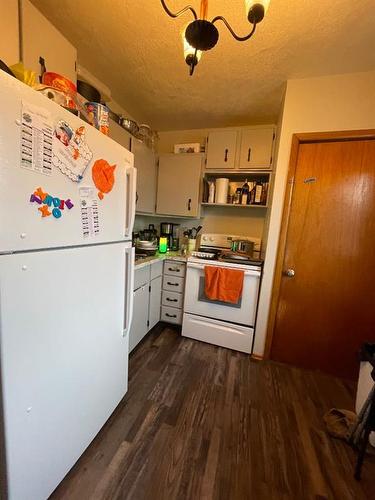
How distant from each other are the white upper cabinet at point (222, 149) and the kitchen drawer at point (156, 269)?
4.25 feet

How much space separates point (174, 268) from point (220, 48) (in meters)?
1.91

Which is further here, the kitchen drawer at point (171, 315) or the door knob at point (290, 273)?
the kitchen drawer at point (171, 315)

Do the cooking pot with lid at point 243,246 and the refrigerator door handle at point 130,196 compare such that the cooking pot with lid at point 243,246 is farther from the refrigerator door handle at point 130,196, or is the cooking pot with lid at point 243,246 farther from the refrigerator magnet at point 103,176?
the refrigerator magnet at point 103,176

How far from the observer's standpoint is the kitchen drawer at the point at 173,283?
2.39 m

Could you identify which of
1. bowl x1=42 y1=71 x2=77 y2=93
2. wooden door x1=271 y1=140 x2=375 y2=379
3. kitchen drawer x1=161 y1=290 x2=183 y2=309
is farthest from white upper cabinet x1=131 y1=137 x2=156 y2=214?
wooden door x1=271 y1=140 x2=375 y2=379

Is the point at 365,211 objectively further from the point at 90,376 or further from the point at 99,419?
the point at 99,419

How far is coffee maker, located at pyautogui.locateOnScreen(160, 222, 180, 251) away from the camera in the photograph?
9.50 ft

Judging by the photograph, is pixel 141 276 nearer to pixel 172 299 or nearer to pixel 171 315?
pixel 172 299

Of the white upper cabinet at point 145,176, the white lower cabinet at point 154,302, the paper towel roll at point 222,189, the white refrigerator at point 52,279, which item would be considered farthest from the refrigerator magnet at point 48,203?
the paper towel roll at point 222,189

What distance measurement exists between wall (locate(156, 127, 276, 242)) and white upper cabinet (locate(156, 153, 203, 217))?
13.5 inches

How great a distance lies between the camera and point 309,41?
137cm

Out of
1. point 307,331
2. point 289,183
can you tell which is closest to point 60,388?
point 307,331

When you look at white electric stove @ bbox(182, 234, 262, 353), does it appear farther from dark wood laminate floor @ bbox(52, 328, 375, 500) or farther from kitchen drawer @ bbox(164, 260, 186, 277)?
dark wood laminate floor @ bbox(52, 328, 375, 500)

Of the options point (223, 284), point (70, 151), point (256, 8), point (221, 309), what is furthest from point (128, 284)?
point (256, 8)
